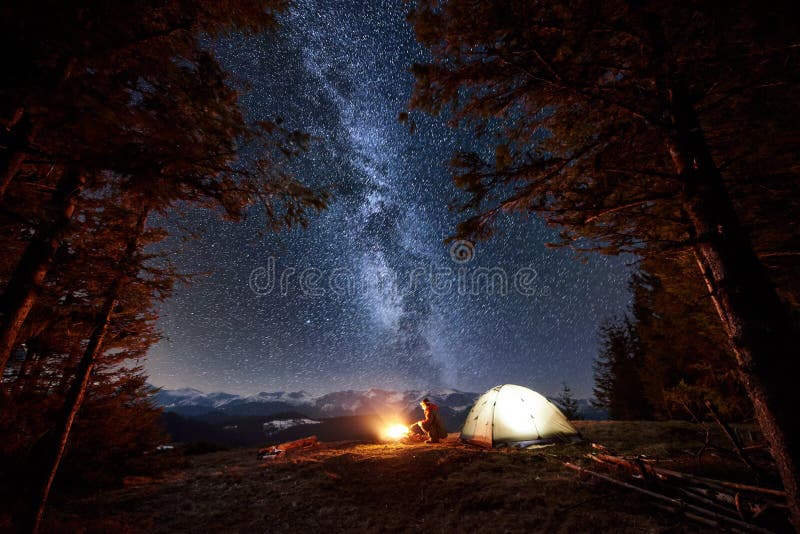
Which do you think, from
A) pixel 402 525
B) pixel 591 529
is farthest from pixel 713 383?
pixel 402 525

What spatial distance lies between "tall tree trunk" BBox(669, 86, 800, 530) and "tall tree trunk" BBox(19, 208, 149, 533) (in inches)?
388

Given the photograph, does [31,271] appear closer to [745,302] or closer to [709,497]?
[745,302]

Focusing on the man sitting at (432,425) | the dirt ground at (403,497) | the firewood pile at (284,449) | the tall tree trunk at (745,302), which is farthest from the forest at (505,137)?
the man sitting at (432,425)

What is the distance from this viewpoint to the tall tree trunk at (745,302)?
3.02 metres

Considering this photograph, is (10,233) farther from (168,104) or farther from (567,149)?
(567,149)

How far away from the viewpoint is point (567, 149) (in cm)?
585

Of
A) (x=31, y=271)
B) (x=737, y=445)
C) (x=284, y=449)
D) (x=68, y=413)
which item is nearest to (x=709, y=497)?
(x=737, y=445)

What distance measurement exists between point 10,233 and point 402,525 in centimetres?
988

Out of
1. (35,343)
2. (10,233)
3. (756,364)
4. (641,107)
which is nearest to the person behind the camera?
(756,364)

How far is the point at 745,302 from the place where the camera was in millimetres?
3293

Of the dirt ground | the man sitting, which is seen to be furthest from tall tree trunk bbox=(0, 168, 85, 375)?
the man sitting

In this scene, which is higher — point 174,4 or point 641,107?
point 174,4

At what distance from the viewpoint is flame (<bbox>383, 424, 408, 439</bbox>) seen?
14905 millimetres

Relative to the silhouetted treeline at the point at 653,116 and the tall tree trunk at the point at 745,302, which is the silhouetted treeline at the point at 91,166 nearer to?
the silhouetted treeline at the point at 653,116
